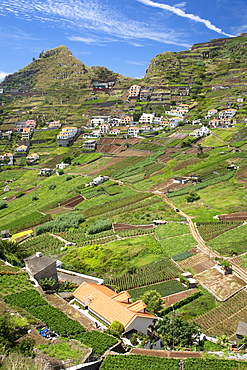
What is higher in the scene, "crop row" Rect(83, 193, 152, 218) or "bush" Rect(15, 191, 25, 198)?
"crop row" Rect(83, 193, 152, 218)

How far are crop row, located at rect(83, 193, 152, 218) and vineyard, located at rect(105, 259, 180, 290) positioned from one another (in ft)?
72.5

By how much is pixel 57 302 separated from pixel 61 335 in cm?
589

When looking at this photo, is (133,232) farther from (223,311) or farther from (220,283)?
(223,311)

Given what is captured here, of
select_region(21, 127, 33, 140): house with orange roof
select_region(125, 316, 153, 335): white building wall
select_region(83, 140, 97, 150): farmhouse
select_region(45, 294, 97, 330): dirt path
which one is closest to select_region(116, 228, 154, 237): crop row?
select_region(45, 294, 97, 330): dirt path

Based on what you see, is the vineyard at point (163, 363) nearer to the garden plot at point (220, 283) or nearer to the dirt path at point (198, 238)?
the garden plot at point (220, 283)

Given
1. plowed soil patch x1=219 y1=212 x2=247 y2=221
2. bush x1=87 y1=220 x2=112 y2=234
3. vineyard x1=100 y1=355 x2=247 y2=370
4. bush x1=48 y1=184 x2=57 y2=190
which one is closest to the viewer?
vineyard x1=100 y1=355 x2=247 y2=370

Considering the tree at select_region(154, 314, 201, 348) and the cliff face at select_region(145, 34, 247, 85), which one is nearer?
the tree at select_region(154, 314, 201, 348)

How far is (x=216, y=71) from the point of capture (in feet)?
445

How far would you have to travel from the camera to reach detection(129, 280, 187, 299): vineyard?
31.0 m

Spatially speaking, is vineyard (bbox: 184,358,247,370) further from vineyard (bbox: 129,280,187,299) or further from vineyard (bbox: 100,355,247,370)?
vineyard (bbox: 129,280,187,299)

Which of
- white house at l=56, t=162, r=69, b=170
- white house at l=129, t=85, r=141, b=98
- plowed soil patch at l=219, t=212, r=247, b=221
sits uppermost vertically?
white house at l=129, t=85, r=141, b=98

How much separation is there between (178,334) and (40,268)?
13.9 m

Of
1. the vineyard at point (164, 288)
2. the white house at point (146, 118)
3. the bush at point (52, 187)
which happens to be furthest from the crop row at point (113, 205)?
the white house at point (146, 118)

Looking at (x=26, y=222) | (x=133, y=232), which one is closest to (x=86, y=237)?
(x=133, y=232)
